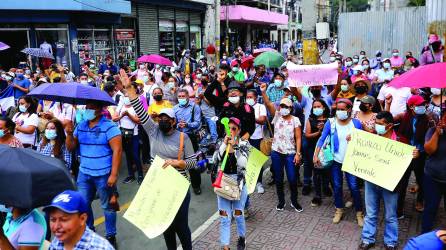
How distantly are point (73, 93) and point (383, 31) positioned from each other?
16540 millimetres

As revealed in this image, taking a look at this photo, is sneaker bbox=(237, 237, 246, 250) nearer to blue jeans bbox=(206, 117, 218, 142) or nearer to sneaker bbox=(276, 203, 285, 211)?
sneaker bbox=(276, 203, 285, 211)

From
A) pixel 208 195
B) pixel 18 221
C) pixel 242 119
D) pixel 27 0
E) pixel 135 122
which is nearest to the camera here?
pixel 18 221

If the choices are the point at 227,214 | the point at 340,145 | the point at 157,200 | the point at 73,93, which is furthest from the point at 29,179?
the point at 340,145

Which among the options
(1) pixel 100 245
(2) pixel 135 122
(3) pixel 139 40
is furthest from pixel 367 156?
(3) pixel 139 40

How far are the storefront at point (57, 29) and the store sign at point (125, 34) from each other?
940mm

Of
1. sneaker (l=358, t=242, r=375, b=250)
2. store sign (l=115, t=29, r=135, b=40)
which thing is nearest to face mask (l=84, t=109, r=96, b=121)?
sneaker (l=358, t=242, r=375, b=250)

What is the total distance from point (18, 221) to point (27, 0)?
15333mm

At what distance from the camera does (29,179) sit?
316 centimetres

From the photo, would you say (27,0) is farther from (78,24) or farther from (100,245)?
(100,245)

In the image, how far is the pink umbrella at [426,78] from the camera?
14.5 feet

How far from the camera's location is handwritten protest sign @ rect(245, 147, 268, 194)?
5.55 m

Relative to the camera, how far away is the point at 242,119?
595 cm

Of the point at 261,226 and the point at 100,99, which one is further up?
the point at 100,99

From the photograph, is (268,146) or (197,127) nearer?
(268,146)
